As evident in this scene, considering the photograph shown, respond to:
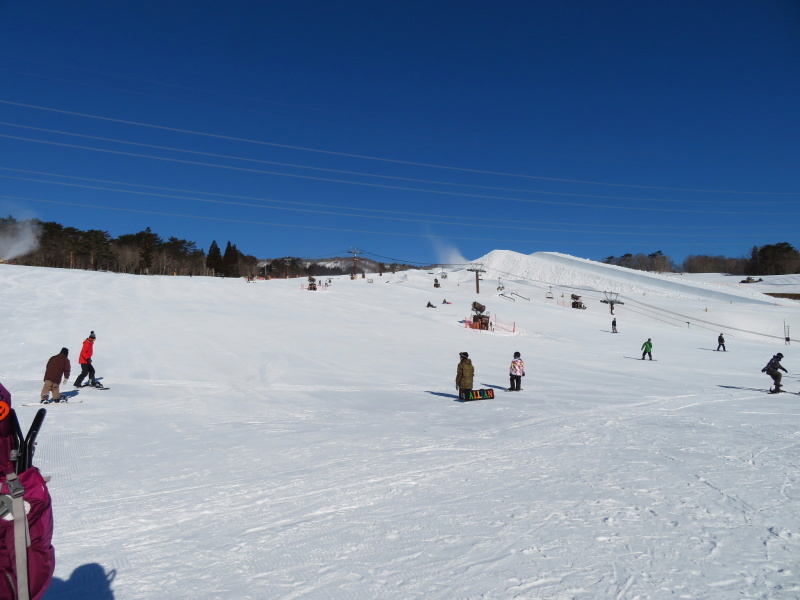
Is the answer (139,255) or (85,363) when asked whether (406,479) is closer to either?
(85,363)

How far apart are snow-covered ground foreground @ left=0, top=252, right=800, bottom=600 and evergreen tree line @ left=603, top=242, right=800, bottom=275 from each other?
120242 mm

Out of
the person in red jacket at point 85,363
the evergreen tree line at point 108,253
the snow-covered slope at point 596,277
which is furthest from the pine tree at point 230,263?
the person in red jacket at point 85,363

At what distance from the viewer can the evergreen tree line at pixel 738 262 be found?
11569 cm

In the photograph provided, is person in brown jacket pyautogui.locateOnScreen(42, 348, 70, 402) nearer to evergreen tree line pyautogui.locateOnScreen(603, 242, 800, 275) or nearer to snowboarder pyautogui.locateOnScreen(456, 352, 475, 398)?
snowboarder pyautogui.locateOnScreen(456, 352, 475, 398)

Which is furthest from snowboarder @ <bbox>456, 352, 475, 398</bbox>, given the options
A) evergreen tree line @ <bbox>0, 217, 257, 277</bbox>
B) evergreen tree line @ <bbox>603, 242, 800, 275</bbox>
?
evergreen tree line @ <bbox>603, 242, 800, 275</bbox>

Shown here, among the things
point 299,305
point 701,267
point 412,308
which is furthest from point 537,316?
point 701,267

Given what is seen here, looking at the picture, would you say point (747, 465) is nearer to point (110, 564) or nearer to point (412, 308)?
point (110, 564)

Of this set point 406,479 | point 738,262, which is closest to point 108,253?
point 406,479

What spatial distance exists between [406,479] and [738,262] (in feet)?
569

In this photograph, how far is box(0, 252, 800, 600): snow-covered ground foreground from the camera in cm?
392

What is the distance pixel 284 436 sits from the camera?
29.9 feet

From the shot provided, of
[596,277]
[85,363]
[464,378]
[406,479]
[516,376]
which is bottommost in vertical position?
[406,479]

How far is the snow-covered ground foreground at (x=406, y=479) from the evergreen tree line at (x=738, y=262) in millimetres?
120242

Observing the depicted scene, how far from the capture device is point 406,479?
6344 millimetres
